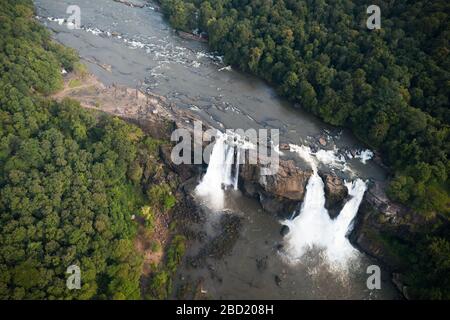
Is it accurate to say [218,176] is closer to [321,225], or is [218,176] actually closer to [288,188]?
[288,188]

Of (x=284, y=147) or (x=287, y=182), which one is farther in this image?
(x=284, y=147)

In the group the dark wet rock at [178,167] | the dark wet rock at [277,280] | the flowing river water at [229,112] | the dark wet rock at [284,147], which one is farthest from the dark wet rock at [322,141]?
the dark wet rock at [277,280]

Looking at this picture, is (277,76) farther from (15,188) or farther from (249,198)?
(15,188)

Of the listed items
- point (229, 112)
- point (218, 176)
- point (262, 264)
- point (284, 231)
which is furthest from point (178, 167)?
point (262, 264)

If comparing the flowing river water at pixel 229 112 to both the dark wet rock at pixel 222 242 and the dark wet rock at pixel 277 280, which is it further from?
the dark wet rock at pixel 222 242

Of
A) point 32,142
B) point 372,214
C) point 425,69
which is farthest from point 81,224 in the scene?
point 425,69
